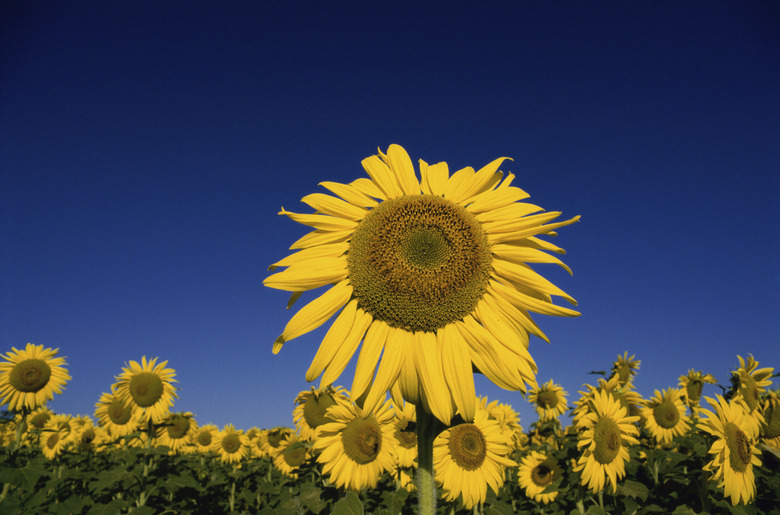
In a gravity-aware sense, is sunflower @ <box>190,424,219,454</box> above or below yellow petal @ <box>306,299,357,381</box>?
above

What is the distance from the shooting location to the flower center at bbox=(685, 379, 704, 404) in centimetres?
1077

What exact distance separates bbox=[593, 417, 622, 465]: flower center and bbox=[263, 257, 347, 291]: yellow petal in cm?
573

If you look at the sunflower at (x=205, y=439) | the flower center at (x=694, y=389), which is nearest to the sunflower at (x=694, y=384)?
the flower center at (x=694, y=389)

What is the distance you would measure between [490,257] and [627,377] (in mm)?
11599

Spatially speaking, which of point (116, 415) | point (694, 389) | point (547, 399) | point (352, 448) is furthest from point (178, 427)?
point (694, 389)

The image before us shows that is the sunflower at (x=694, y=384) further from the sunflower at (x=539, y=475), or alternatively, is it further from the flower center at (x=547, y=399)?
the sunflower at (x=539, y=475)

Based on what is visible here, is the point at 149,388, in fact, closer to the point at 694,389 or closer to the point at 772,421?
the point at 772,421

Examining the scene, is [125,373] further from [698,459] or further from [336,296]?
[698,459]

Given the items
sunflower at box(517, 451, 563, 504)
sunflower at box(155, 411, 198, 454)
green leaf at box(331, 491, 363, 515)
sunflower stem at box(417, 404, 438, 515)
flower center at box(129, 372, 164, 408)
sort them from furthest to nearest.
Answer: sunflower at box(155, 411, 198, 454) < flower center at box(129, 372, 164, 408) < sunflower at box(517, 451, 563, 504) < green leaf at box(331, 491, 363, 515) < sunflower stem at box(417, 404, 438, 515)

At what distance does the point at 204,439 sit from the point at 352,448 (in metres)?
11.8

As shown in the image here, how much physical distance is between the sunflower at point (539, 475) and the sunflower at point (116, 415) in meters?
8.29

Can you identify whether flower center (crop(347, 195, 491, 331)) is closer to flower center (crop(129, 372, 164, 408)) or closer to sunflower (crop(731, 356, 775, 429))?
sunflower (crop(731, 356, 775, 429))

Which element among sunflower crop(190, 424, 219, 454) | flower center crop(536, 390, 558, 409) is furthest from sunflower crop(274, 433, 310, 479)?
flower center crop(536, 390, 558, 409)

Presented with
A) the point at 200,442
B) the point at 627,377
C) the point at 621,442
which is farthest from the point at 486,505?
the point at 200,442
